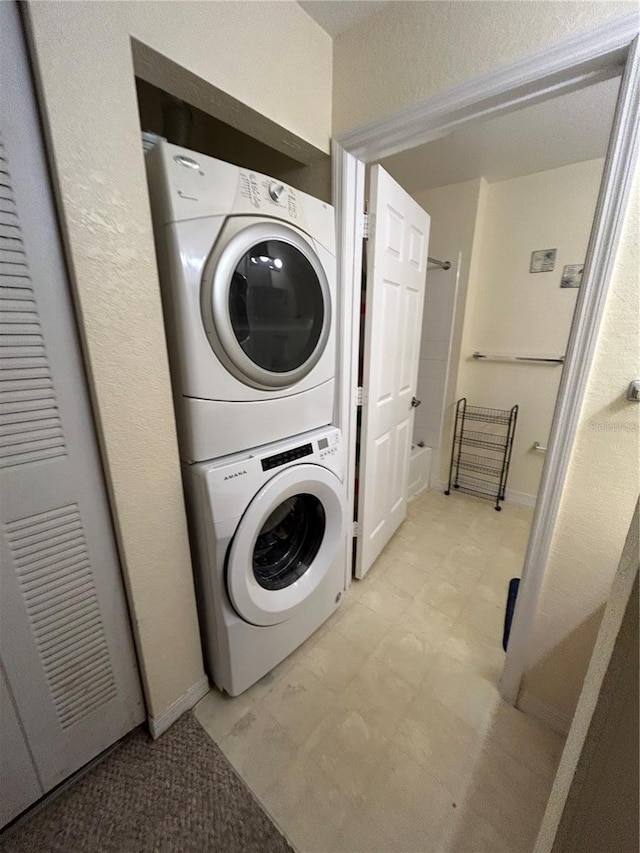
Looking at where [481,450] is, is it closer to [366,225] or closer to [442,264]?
[442,264]

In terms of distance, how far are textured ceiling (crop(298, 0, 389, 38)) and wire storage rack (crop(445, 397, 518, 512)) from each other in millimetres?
2169

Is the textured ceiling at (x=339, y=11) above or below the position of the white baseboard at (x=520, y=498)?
above

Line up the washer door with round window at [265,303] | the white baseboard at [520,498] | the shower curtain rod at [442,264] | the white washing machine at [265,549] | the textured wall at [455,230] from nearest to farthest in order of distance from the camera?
the washer door with round window at [265,303], the white washing machine at [265,549], the textured wall at [455,230], the shower curtain rod at [442,264], the white baseboard at [520,498]

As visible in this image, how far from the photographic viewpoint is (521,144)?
1.82 m

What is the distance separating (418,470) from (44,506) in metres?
2.34

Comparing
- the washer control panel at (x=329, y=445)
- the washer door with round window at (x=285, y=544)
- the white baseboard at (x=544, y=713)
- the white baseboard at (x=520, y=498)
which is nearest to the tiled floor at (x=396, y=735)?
the white baseboard at (x=544, y=713)

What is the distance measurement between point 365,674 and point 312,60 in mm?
2265

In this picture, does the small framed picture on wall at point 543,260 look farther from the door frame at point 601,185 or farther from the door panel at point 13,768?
the door panel at point 13,768

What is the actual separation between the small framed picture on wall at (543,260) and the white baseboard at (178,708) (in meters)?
2.92

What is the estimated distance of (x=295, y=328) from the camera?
3.67 feet

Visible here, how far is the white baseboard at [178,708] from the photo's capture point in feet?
3.61

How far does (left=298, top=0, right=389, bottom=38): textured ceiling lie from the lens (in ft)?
3.49

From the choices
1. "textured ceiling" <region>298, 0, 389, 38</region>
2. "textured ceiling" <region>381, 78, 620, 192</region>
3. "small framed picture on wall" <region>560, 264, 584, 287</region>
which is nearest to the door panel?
"textured ceiling" <region>298, 0, 389, 38</region>

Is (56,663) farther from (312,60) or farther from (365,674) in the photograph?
(312,60)
